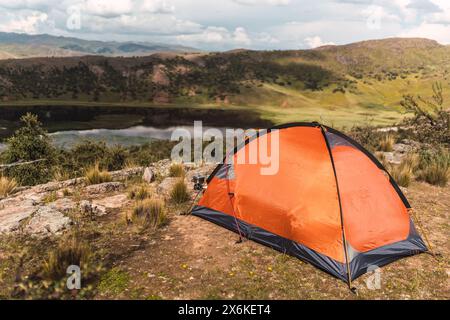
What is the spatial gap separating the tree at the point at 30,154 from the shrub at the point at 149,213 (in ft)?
23.4

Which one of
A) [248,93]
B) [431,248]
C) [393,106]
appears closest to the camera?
[431,248]

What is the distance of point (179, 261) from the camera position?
6.75m

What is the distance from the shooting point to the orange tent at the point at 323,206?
262 inches

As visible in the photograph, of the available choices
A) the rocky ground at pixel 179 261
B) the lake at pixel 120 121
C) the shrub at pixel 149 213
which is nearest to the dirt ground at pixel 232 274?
the rocky ground at pixel 179 261

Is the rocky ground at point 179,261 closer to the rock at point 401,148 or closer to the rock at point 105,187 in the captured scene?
the rock at point 105,187

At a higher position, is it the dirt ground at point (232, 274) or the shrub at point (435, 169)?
the shrub at point (435, 169)

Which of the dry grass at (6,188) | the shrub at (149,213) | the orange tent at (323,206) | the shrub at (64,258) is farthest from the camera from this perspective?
the dry grass at (6,188)

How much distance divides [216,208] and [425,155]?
9.33m

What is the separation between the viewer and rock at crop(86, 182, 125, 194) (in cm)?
1070

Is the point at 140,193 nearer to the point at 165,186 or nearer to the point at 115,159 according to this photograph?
the point at 165,186

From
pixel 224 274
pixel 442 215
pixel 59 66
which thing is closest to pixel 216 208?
pixel 224 274

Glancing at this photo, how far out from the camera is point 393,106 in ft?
212

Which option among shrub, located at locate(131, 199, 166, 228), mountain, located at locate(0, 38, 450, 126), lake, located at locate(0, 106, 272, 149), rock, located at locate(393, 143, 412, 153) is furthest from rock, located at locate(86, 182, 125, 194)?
mountain, located at locate(0, 38, 450, 126)
